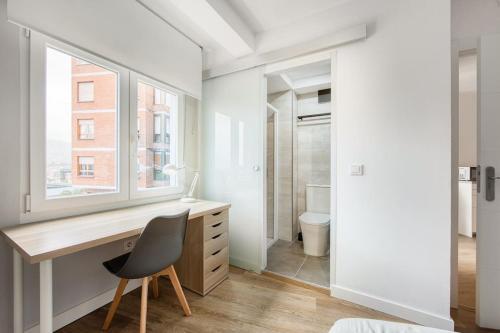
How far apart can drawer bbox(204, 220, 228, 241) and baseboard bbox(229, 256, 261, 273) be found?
51cm

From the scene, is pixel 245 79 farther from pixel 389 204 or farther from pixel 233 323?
pixel 233 323

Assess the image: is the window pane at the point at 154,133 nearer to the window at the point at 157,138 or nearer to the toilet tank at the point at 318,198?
the window at the point at 157,138

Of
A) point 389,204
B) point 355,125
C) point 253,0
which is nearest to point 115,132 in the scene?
point 253,0

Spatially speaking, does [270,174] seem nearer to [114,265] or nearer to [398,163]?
[398,163]

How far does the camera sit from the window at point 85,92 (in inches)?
62.9

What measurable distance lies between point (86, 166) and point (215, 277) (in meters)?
1.41

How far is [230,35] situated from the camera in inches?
78.4

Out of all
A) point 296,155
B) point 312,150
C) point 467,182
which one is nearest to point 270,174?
point 296,155

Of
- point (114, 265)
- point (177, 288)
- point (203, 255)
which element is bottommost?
point (177, 288)

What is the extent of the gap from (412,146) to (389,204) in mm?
454

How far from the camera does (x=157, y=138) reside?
2213mm

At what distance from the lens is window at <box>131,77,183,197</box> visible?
2.04 metres

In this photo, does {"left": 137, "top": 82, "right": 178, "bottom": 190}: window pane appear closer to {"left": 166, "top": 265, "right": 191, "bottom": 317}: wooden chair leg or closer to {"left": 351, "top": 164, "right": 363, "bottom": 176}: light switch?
{"left": 166, "top": 265, "right": 191, "bottom": 317}: wooden chair leg

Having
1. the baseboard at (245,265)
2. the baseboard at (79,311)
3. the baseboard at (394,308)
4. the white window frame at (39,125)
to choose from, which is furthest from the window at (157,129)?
the baseboard at (394,308)
